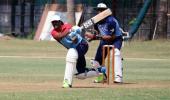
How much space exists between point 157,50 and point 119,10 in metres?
8.97

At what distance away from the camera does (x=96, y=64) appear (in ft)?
64.3

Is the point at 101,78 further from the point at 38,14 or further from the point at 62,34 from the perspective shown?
the point at 38,14

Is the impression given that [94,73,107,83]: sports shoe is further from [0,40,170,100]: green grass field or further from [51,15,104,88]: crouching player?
[51,15,104,88]: crouching player

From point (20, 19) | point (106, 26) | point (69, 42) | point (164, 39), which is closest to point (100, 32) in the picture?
point (106, 26)

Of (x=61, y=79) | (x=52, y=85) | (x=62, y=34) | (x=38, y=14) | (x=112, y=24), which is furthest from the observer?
(x=38, y=14)

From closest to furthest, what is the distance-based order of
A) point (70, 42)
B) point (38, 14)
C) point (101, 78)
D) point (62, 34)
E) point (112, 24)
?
point (62, 34) < point (70, 42) < point (112, 24) < point (101, 78) < point (38, 14)

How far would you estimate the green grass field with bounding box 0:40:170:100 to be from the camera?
50.1 feet

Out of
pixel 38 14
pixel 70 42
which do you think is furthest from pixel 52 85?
pixel 38 14

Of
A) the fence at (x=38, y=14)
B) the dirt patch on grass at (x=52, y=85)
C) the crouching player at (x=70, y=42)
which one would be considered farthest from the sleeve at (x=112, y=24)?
the fence at (x=38, y=14)

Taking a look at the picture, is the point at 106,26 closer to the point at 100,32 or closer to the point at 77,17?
the point at 100,32

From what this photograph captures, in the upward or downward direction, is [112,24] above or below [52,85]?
above

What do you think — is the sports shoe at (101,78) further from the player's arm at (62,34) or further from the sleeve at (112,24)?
the player's arm at (62,34)

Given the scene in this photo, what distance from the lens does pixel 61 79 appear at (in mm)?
21000

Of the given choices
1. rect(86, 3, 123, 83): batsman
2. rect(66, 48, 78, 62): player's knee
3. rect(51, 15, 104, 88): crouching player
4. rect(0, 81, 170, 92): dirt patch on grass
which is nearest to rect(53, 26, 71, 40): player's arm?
rect(51, 15, 104, 88): crouching player
